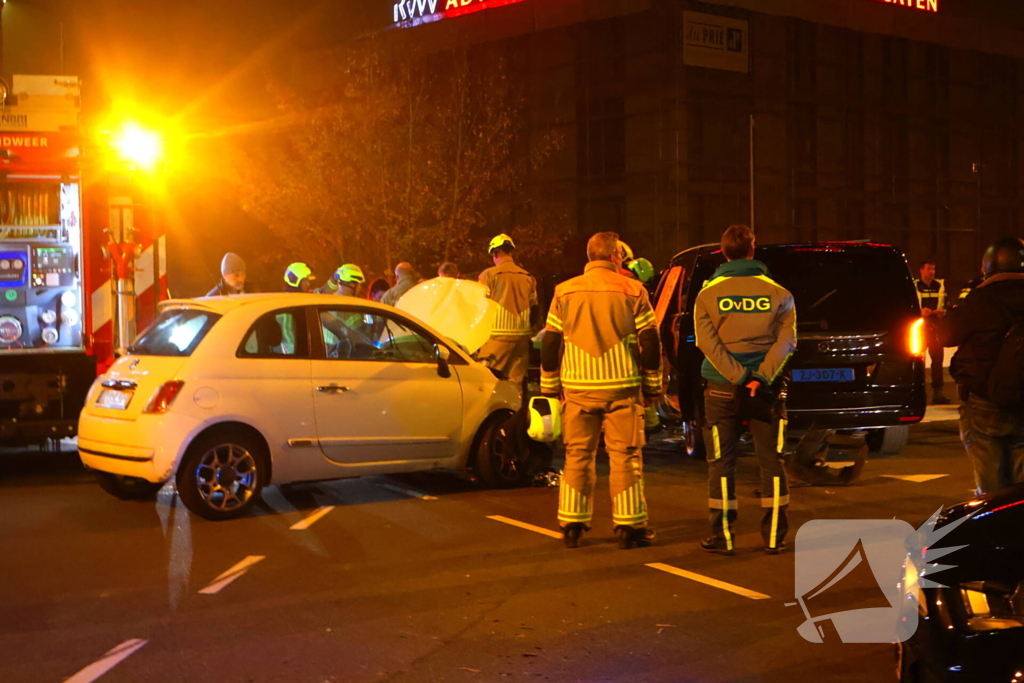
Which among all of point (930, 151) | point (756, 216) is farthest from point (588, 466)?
point (930, 151)

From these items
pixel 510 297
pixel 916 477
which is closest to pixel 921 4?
pixel 916 477

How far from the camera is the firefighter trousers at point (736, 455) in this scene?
6.64 meters

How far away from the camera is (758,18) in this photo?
43094 millimetres

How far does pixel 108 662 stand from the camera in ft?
15.9

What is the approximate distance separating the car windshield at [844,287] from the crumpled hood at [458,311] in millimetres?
2545

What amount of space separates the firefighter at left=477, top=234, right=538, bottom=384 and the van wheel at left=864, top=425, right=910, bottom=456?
326cm

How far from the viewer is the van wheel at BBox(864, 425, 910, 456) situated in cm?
1032

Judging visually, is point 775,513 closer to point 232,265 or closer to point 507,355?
point 507,355

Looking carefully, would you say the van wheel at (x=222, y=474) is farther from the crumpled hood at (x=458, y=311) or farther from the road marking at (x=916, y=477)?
the road marking at (x=916, y=477)

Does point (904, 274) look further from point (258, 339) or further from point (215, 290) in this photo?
point (215, 290)

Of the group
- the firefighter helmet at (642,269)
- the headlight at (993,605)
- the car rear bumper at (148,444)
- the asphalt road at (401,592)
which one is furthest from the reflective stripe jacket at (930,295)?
the headlight at (993,605)

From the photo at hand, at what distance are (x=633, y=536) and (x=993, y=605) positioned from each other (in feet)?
11.8

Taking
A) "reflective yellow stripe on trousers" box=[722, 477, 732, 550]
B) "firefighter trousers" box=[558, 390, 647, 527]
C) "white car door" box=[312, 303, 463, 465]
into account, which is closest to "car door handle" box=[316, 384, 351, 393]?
"white car door" box=[312, 303, 463, 465]

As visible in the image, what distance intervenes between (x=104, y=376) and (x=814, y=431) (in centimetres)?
555
